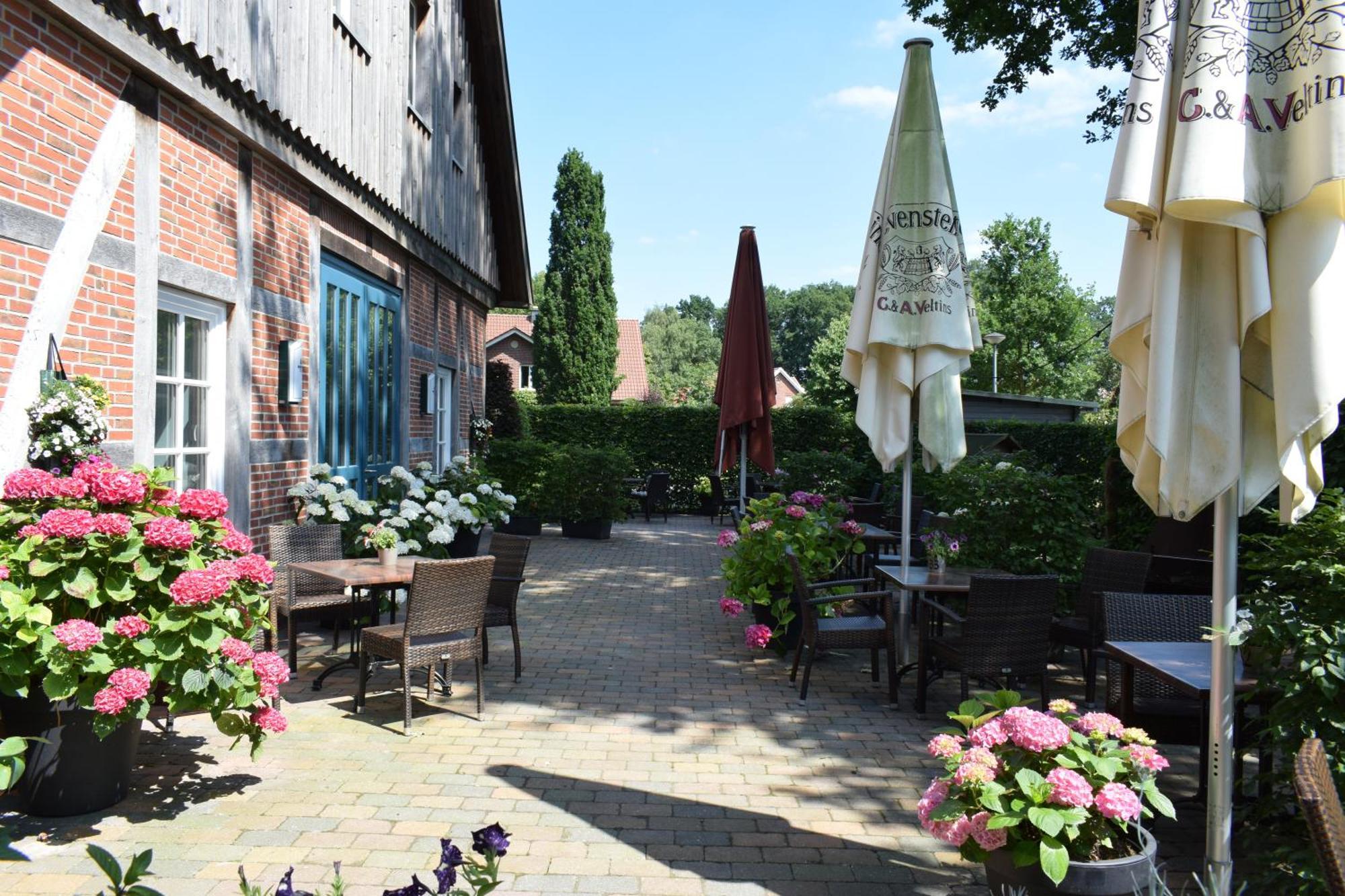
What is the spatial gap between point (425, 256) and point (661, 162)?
960cm

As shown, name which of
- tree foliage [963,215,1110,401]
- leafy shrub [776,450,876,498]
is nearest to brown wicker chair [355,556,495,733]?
leafy shrub [776,450,876,498]

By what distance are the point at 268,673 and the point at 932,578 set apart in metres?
3.83

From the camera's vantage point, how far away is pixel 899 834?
3.58 m

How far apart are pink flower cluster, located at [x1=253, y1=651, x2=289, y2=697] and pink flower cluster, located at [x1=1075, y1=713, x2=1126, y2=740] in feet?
9.38

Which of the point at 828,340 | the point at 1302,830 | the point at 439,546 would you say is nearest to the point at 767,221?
the point at 439,546

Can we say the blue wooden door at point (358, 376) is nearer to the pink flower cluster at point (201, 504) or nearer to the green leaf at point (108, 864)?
the pink flower cluster at point (201, 504)

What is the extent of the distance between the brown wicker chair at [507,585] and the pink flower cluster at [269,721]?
1.99m

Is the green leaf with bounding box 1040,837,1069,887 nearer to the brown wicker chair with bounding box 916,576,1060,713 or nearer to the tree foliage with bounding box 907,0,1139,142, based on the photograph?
the brown wicker chair with bounding box 916,576,1060,713

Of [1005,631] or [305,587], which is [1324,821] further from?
[305,587]

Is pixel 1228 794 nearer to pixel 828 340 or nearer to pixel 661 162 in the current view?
pixel 661 162

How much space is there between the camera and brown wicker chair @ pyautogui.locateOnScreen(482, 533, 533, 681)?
5.77 metres

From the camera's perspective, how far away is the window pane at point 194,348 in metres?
5.80

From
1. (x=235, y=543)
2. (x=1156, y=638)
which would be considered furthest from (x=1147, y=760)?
(x=235, y=543)

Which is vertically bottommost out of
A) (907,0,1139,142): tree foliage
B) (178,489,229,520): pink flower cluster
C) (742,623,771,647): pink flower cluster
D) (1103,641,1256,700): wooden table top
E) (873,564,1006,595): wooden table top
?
(742,623,771,647): pink flower cluster
